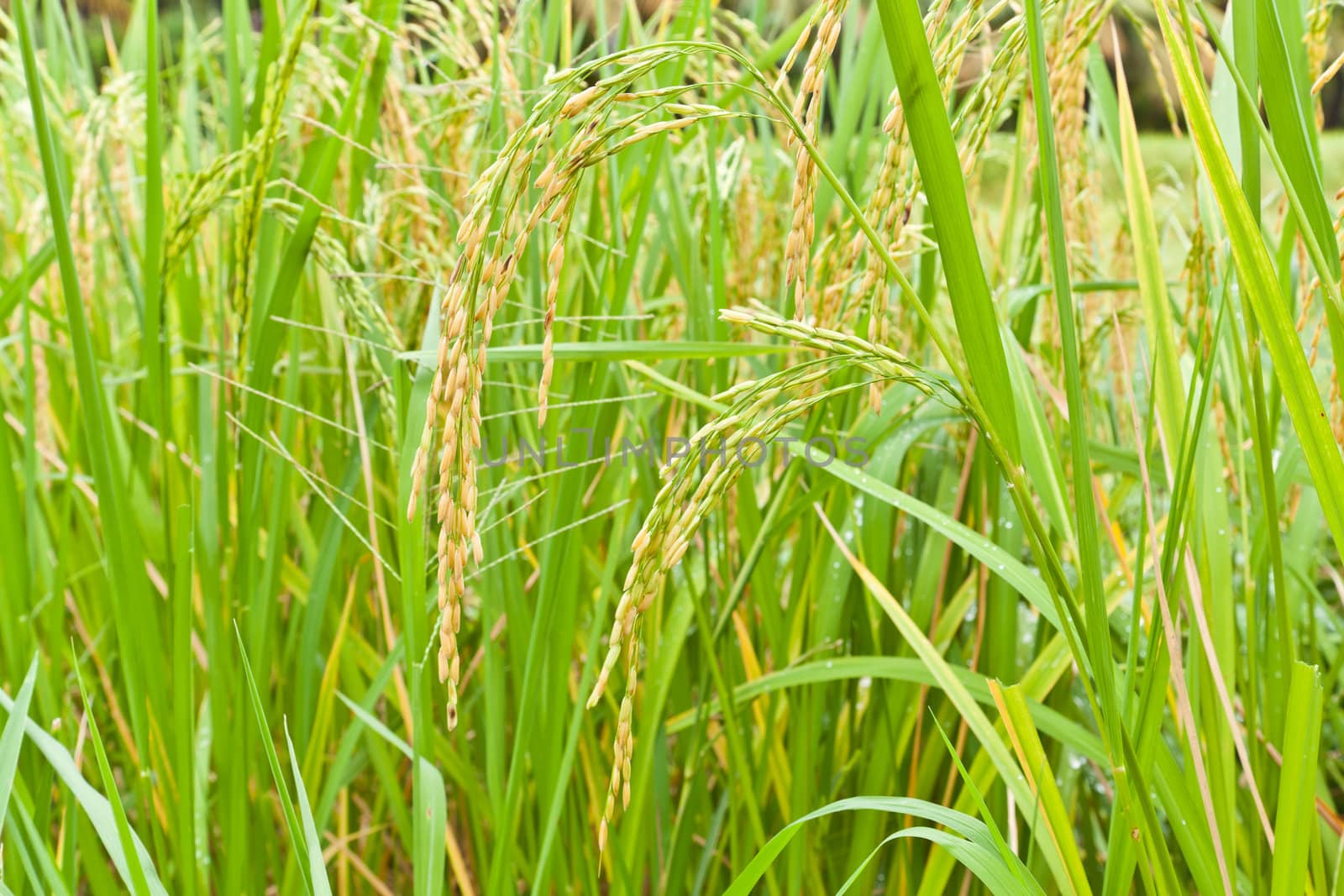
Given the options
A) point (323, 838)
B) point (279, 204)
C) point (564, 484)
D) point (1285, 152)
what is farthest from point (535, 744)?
point (1285, 152)

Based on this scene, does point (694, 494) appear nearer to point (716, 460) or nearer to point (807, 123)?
point (716, 460)

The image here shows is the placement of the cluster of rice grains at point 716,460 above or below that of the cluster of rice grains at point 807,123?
below

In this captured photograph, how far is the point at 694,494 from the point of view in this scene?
407mm

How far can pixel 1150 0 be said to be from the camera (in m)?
0.45

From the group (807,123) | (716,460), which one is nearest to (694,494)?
(716,460)

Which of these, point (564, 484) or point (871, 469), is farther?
point (871, 469)

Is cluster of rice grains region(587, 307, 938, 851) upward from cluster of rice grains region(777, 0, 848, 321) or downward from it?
downward

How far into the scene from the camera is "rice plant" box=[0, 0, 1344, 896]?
416mm

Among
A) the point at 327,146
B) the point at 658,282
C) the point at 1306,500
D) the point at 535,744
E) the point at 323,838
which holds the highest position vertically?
the point at 327,146

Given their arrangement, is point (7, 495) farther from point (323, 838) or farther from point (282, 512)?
point (323, 838)

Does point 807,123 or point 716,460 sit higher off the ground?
point 807,123

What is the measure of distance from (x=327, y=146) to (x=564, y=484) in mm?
289

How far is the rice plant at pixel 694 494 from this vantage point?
416 millimetres

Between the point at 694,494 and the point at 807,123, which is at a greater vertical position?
the point at 807,123
